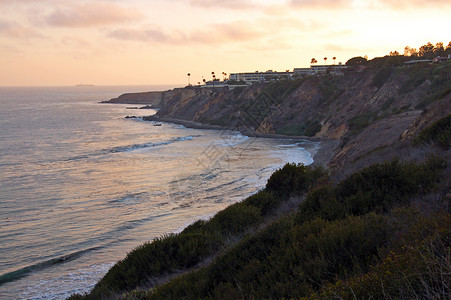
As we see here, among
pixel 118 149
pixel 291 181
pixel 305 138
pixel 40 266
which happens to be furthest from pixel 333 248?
pixel 305 138

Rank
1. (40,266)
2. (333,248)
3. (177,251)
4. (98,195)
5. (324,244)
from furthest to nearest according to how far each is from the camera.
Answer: (98,195) → (40,266) → (177,251) → (324,244) → (333,248)

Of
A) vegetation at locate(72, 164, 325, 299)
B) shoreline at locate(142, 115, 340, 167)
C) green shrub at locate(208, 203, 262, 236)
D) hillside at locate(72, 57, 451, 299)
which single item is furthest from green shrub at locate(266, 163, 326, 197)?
shoreline at locate(142, 115, 340, 167)

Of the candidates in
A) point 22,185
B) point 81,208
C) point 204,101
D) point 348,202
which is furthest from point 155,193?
point 204,101

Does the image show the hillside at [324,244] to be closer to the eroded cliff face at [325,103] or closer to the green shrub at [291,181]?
the green shrub at [291,181]

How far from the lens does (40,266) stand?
13.9 meters

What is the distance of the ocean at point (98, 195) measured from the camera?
1391 centimetres

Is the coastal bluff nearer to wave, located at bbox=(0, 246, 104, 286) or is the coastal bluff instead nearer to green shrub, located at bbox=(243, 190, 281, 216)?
wave, located at bbox=(0, 246, 104, 286)

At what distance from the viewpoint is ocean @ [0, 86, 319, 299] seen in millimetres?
13906

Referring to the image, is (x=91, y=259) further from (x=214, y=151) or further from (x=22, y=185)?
(x=214, y=151)

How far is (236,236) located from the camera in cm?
1095

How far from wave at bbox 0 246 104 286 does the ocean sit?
32mm

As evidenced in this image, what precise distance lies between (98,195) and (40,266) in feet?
33.2

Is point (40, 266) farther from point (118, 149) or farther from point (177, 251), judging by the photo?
point (118, 149)

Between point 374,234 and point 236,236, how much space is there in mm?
5749
